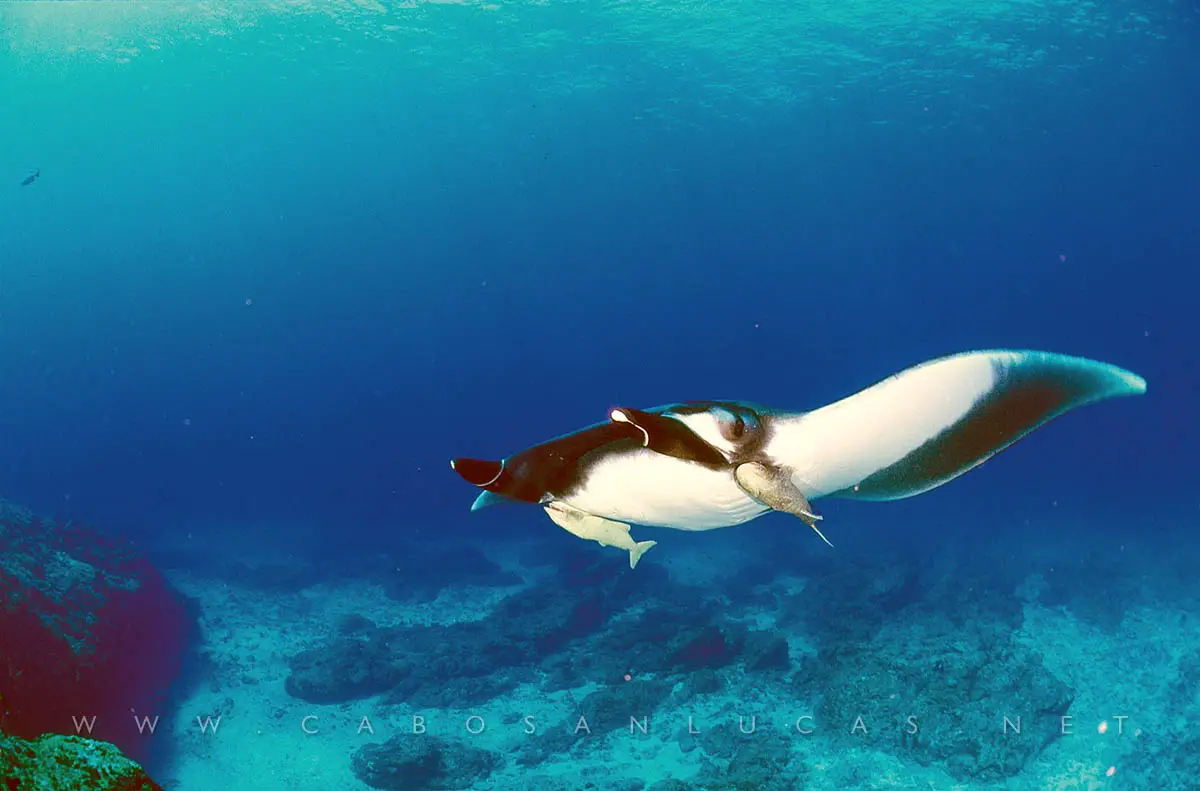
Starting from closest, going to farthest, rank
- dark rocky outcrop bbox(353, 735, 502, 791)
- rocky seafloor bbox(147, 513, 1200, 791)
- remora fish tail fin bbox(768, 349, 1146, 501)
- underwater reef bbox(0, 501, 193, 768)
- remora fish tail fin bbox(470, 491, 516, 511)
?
remora fish tail fin bbox(768, 349, 1146, 501)
remora fish tail fin bbox(470, 491, 516, 511)
underwater reef bbox(0, 501, 193, 768)
rocky seafloor bbox(147, 513, 1200, 791)
dark rocky outcrop bbox(353, 735, 502, 791)

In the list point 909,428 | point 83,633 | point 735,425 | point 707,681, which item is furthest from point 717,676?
point 735,425

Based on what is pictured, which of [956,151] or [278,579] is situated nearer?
[278,579]

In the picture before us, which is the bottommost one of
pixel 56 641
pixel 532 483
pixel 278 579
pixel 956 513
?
pixel 956 513

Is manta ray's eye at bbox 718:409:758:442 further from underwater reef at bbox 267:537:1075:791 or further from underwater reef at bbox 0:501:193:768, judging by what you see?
underwater reef at bbox 267:537:1075:791

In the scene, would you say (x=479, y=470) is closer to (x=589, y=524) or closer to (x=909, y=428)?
(x=589, y=524)

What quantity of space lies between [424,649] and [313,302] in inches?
3224

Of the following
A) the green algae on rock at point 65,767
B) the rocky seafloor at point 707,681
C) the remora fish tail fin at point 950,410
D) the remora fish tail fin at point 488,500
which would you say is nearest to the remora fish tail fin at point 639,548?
the remora fish tail fin at point 488,500

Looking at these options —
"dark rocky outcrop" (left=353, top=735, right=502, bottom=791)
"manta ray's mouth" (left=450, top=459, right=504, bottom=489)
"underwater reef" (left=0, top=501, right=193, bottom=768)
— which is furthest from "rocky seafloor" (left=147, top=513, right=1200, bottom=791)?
"manta ray's mouth" (left=450, top=459, right=504, bottom=489)

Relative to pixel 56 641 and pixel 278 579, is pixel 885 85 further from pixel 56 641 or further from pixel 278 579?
pixel 56 641

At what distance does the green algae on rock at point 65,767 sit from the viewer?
1706 mm

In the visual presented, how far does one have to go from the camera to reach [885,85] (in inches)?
1210

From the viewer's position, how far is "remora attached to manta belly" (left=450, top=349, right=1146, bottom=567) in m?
1.33

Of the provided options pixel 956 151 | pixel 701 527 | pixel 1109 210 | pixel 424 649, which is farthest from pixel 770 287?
pixel 701 527

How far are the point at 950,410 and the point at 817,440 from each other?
0.97 ft
